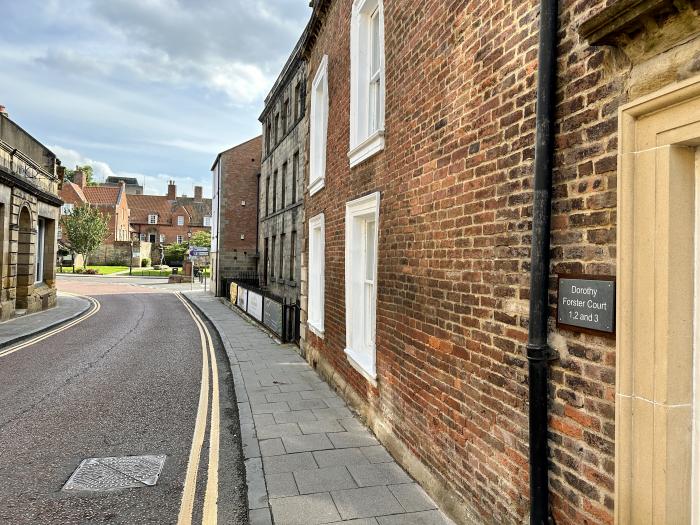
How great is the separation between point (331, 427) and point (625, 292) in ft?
14.7

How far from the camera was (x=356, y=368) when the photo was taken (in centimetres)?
643

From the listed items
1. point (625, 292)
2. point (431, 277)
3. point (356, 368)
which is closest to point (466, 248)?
point (431, 277)

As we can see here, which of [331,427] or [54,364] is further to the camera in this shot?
[54,364]

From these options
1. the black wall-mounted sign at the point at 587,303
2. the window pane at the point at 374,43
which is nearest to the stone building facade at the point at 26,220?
the window pane at the point at 374,43

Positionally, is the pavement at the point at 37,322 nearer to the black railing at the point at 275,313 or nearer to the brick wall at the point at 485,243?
the black railing at the point at 275,313

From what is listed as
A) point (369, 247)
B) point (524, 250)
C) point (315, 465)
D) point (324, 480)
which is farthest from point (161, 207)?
point (524, 250)

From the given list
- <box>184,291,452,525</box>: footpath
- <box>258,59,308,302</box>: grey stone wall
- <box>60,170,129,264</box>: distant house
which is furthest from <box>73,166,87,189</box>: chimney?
<box>184,291,452,525</box>: footpath

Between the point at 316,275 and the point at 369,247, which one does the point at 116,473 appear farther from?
the point at 316,275

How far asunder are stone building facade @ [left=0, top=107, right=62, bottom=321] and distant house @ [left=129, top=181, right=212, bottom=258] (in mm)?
59164

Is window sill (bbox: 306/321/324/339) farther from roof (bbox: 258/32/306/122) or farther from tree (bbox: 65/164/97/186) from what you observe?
tree (bbox: 65/164/97/186)

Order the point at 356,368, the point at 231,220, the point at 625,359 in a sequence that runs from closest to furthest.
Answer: the point at 625,359
the point at 356,368
the point at 231,220

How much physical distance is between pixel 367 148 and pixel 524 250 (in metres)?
3.64

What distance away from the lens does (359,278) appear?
22.3 feet

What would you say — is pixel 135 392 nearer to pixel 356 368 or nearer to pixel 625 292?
pixel 356 368
